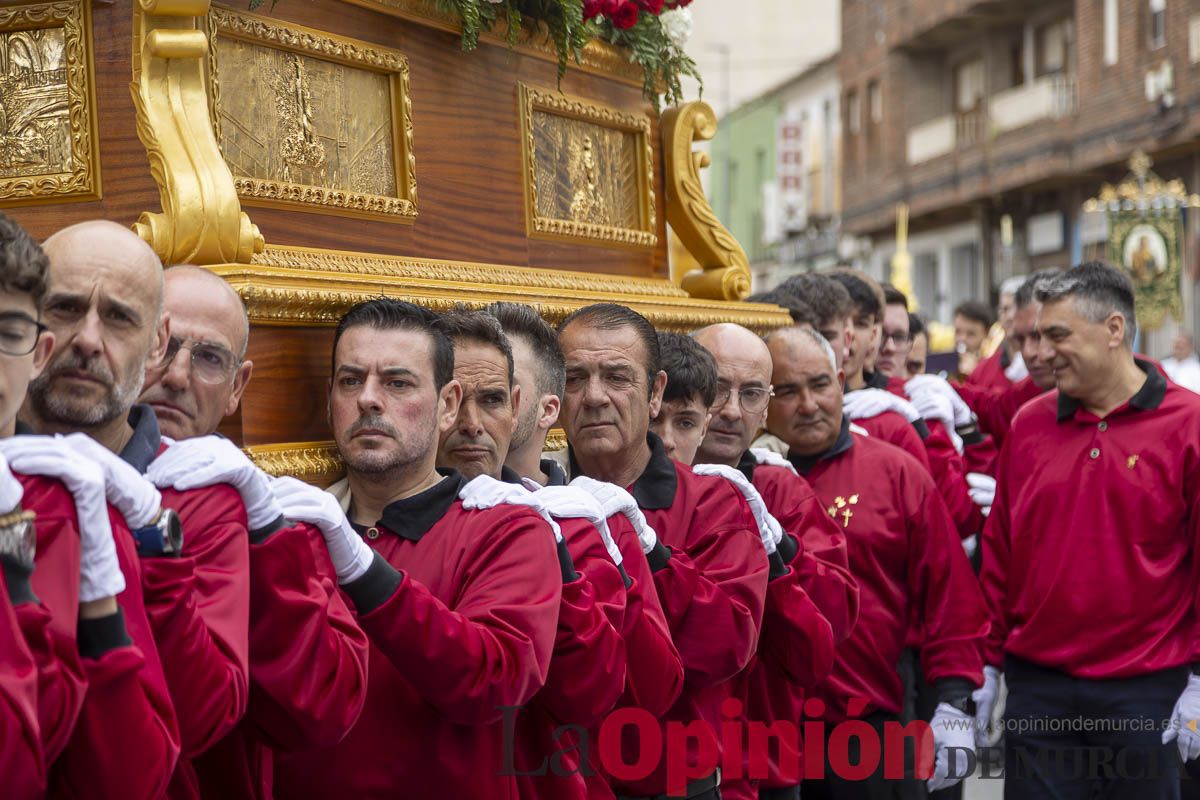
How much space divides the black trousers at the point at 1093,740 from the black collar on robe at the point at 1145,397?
0.84 meters

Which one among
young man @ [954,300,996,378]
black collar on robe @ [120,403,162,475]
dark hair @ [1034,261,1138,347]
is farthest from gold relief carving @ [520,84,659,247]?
young man @ [954,300,996,378]

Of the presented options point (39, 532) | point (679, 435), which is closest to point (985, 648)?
point (679, 435)

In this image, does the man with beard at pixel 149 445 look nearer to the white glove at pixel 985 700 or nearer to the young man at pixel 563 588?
the young man at pixel 563 588

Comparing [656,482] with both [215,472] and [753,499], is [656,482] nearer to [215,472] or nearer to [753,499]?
[753,499]

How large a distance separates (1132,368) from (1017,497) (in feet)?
1.86

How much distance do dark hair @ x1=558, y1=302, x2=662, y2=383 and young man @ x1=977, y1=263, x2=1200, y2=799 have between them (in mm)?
1761

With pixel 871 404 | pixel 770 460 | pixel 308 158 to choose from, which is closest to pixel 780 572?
pixel 770 460

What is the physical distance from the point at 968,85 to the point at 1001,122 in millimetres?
2669

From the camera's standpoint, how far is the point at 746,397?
16.1ft

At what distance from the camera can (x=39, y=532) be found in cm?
225

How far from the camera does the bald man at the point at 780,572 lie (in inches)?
174

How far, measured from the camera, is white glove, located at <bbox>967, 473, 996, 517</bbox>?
23.9ft

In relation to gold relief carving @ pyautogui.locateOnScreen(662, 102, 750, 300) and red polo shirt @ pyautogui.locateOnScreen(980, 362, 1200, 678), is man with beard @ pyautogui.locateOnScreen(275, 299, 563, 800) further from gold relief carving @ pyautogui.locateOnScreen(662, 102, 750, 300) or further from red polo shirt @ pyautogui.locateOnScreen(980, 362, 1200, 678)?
red polo shirt @ pyautogui.locateOnScreen(980, 362, 1200, 678)

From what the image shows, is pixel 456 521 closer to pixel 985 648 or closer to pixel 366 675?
pixel 366 675
